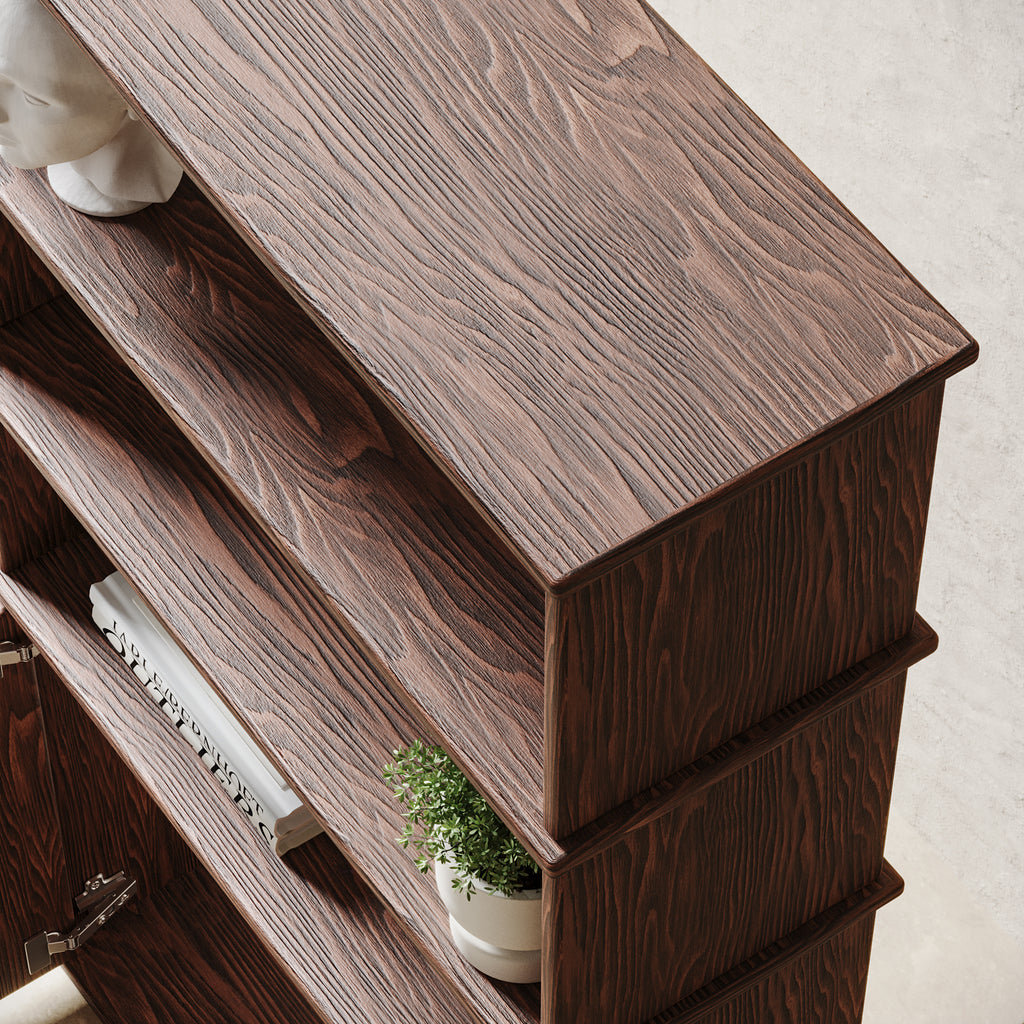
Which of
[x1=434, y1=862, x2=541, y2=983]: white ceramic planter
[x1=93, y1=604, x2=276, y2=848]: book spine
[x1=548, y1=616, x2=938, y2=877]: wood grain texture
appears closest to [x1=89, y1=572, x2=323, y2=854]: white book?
[x1=93, y1=604, x2=276, y2=848]: book spine

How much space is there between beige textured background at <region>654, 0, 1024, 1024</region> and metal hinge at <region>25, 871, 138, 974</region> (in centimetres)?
123

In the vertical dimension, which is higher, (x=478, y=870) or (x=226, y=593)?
(x=226, y=593)

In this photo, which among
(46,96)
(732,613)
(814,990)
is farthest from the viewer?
(814,990)

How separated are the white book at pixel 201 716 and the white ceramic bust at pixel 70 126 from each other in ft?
1.52

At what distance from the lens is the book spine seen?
175cm

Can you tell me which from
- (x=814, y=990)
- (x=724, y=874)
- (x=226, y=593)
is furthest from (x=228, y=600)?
(x=814, y=990)

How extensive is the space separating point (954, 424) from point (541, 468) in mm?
1793

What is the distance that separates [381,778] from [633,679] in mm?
497

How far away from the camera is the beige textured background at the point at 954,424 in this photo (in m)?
2.56

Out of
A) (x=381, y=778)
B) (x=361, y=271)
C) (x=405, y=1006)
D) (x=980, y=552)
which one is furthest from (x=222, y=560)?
(x=980, y=552)

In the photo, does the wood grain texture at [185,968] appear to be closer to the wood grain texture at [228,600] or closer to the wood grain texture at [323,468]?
the wood grain texture at [228,600]

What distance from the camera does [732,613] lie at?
113 centimetres

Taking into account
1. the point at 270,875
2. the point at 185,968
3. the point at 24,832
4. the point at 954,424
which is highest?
the point at 24,832

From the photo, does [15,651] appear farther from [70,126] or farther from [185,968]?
[70,126]
